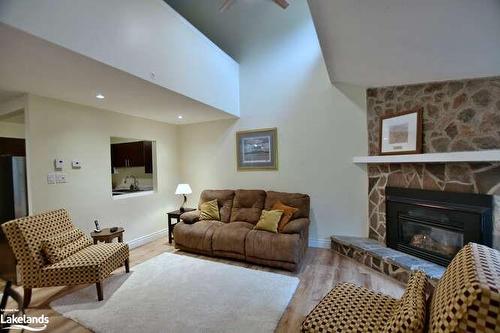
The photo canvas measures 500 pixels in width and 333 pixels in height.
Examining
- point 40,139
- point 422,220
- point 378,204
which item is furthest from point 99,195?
point 422,220

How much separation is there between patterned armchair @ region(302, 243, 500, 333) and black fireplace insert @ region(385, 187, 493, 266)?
1.55 meters

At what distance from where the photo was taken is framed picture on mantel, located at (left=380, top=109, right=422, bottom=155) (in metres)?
2.97

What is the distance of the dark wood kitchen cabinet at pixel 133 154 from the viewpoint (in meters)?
4.90

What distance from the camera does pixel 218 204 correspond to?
14.0ft

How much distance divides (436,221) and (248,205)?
2.56 metres

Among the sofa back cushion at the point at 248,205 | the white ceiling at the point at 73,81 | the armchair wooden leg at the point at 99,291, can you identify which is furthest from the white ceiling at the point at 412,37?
the armchair wooden leg at the point at 99,291

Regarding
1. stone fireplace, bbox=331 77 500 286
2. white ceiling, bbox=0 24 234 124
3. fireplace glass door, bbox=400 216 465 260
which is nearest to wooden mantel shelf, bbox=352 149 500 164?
stone fireplace, bbox=331 77 500 286

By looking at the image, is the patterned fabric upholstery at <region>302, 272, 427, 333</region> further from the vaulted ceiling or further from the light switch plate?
the light switch plate

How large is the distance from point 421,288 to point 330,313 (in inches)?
21.5

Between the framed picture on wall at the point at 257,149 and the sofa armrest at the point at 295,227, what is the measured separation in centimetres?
112

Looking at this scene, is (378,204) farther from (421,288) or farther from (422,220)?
(421,288)

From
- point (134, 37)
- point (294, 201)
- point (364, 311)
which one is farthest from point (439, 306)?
point (134, 37)

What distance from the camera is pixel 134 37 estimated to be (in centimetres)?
235

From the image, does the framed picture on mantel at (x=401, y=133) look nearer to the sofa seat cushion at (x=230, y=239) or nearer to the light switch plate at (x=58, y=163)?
the sofa seat cushion at (x=230, y=239)
